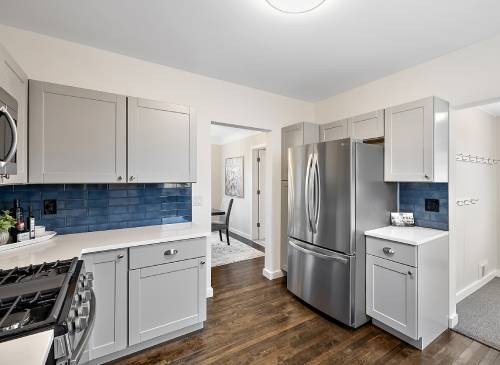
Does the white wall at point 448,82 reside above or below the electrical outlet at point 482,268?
above

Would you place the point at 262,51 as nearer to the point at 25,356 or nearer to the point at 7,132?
the point at 7,132

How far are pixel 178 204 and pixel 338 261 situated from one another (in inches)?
68.7

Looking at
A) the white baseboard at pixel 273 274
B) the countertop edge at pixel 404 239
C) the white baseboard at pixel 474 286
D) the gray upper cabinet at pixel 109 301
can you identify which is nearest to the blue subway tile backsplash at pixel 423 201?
the countertop edge at pixel 404 239

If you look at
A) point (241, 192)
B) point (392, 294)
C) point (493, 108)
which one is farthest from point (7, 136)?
point (241, 192)

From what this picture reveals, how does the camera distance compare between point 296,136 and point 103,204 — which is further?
point 296,136

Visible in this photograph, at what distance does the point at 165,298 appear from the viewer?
6.45ft

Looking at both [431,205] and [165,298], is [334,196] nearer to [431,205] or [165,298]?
[431,205]

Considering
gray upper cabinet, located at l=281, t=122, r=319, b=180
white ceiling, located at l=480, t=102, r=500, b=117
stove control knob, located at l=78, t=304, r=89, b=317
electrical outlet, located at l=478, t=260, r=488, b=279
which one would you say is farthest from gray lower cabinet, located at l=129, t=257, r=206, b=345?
white ceiling, located at l=480, t=102, r=500, b=117

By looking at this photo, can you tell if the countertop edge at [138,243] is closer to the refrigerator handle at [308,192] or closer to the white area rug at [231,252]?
the refrigerator handle at [308,192]

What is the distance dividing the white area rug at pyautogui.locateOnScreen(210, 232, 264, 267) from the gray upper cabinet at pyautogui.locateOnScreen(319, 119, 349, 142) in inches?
95.8

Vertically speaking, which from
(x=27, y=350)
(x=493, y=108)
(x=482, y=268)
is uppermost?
(x=493, y=108)

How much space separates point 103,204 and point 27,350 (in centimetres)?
170

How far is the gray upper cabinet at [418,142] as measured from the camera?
7.02ft

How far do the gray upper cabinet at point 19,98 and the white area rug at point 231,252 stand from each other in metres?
2.87
